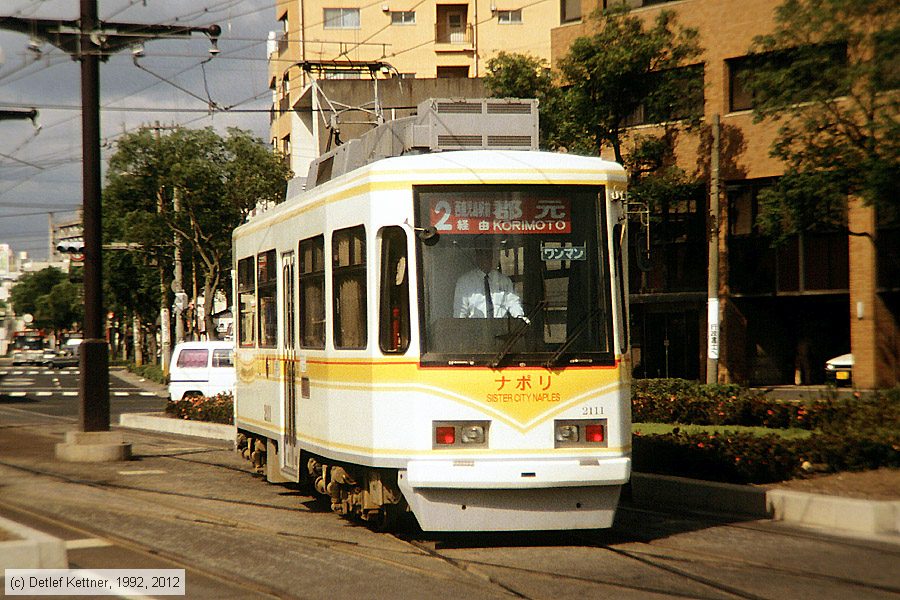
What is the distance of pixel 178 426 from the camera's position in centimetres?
2605

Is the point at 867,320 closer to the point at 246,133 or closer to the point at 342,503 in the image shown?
the point at 246,133

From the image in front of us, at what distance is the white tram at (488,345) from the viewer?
1022 cm

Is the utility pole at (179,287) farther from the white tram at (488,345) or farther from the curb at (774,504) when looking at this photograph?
the white tram at (488,345)

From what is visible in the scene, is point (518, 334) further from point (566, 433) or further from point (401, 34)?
point (401, 34)

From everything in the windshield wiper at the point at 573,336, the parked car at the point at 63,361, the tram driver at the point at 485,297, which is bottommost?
the parked car at the point at 63,361

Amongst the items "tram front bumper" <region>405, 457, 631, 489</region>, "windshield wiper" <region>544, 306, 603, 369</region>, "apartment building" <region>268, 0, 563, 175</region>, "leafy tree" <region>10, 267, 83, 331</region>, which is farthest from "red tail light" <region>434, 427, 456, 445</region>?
"leafy tree" <region>10, 267, 83, 331</region>

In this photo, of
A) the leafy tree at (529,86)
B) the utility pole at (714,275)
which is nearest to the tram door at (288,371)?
the utility pole at (714,275)

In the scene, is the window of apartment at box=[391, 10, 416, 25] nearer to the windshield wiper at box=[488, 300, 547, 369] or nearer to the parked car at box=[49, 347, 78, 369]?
the parked car at box=[49, 347, 78, 369]

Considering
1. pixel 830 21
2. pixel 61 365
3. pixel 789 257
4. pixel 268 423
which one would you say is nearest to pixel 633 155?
pixel 789 257

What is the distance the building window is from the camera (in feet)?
230

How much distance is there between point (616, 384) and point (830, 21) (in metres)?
12.4

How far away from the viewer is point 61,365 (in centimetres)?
9600

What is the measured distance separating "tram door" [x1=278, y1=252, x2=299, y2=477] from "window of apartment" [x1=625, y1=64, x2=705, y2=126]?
21.8 meters

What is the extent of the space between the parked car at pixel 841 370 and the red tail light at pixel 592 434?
25953 millimetres
